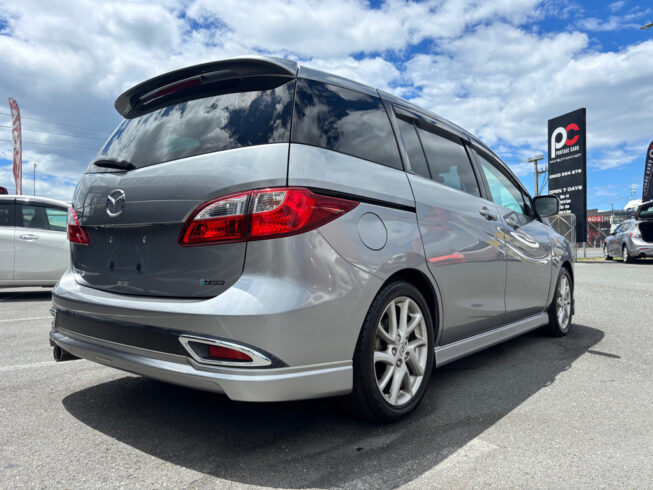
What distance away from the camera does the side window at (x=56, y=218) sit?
26.4 ft

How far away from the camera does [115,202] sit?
249cm

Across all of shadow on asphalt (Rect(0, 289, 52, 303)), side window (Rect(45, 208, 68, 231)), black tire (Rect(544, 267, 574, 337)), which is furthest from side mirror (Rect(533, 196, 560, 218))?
shadow on asphalt (Rect(0, 289, 52, 303))

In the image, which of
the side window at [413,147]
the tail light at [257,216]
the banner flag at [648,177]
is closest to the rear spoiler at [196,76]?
the tail light at [257,216]

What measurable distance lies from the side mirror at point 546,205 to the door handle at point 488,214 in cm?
117

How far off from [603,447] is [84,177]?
2.98m

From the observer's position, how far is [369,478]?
2045 mm

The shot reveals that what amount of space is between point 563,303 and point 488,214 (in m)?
1.98

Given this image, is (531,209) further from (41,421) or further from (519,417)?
(41,421)

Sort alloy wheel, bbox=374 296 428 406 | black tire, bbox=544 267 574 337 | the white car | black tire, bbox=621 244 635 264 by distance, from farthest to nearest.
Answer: black tire, bbox=621 244 635 264 < the white car < black tire, bbox=544 267 574 337 < alloy wheel, bbox=374 296 428 406

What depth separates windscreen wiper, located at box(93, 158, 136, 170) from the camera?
2578 mm

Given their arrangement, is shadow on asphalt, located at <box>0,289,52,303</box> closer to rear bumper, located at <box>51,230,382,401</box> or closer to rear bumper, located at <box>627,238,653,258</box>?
rear bumper, located at <box>51,230,382,401</box>

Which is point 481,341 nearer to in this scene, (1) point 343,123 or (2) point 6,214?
(1) point 343,123

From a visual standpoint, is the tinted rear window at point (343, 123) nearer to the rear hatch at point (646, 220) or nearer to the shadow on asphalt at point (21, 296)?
the shadow on asphalt at point (21, 296)

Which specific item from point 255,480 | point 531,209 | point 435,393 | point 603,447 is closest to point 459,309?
point 435,393
